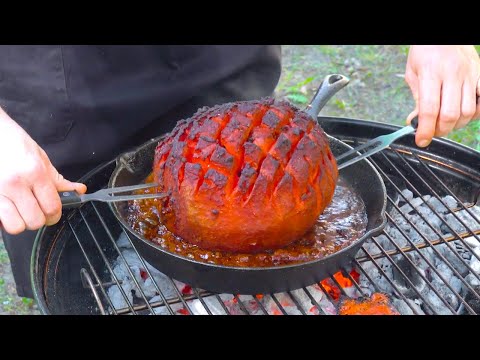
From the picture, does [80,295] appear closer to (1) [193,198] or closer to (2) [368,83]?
(1) [193,198]

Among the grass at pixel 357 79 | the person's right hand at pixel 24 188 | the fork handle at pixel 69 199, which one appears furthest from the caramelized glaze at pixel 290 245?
the grass at pixel 357 79

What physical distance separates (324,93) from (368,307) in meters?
1.06

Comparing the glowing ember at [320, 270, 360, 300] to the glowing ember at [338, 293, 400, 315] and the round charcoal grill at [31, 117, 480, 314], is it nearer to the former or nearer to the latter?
the round charcoal grill at [31, 117, 480, 314]

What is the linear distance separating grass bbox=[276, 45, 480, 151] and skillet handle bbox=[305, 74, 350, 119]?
2.72 meters

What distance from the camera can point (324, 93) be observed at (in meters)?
2.84

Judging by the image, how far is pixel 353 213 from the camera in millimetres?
2600

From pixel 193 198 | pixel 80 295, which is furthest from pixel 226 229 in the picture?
pixel 80 295

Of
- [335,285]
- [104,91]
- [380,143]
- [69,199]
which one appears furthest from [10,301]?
[380,143]

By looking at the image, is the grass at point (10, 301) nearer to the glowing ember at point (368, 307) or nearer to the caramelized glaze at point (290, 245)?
the caramelized glaze at point (290, 245)

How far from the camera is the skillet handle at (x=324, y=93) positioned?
2775 mm

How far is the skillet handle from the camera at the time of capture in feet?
9.11

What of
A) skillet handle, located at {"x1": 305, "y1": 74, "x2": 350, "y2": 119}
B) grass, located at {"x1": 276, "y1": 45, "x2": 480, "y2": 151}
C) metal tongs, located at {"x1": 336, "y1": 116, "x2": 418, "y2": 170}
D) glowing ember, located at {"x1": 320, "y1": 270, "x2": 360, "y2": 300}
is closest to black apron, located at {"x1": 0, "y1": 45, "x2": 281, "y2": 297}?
skillet handle, located at {"x1": 305, "y1": 74, "x2": 350, "y2": 119}
